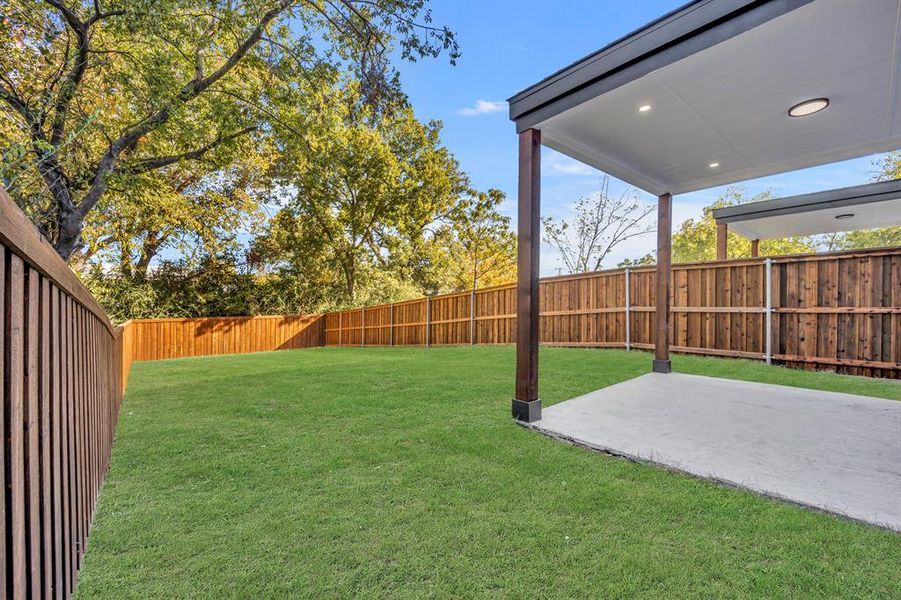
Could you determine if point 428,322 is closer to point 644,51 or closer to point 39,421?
point 644,51

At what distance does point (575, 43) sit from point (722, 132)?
576 cm

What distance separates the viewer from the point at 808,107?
3.15 metres

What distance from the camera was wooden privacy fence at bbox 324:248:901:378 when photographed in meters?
5.17

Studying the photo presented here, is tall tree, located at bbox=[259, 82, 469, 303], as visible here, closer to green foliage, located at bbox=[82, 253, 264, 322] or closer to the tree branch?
green foliage, located at bbox=[82, 253, 264, 322]

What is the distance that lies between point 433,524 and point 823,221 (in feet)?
33.6

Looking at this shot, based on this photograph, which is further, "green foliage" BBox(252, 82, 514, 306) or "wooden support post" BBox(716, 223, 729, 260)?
"green foliage" BBox(252, 82, 514, 306)

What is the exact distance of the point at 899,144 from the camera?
3873mm

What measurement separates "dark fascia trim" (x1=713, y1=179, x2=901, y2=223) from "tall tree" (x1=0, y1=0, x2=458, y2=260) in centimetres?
617

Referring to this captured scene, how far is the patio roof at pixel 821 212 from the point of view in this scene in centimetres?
621

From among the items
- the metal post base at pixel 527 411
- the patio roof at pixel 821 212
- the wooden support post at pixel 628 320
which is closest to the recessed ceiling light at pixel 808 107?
the metal post base at pixel 527 411

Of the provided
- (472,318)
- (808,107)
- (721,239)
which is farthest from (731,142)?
(472,318)

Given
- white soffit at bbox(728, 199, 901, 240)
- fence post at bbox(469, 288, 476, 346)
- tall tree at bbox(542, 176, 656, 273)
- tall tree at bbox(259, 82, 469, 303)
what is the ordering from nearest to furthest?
1. white soffit at bbox(728, 199, 901, 240)
2. fence post at bbox(469, 288, 476, 346)
3. tall tree at bbox(542, 176, 656, 273)
4. tall tree at bbox(259, 82, 469, 303)

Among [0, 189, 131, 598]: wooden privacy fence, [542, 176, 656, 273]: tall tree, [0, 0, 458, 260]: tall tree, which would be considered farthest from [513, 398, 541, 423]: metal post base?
[542, 176, 656, 273]: tall tree

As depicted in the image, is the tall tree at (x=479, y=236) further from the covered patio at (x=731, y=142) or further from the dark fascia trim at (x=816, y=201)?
the covered patio at (x=731, y=142)
